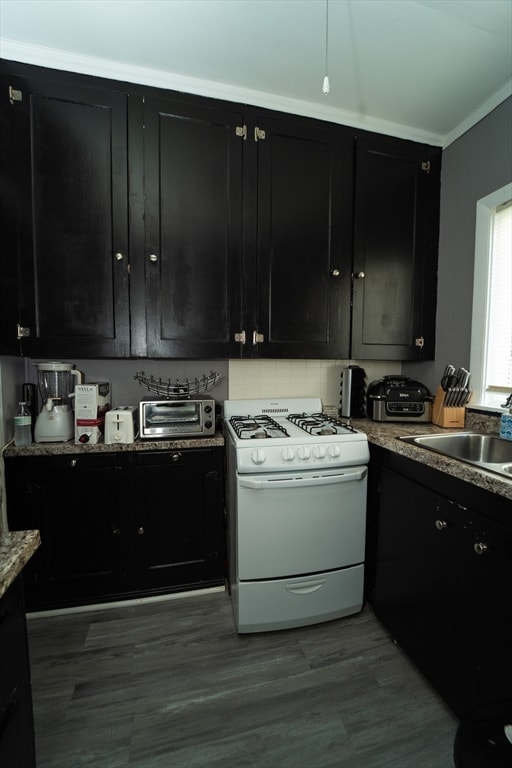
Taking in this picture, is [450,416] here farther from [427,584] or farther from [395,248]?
[395,248]

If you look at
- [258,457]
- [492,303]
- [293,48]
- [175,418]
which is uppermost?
[293,48]

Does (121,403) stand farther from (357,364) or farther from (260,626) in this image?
(357,364)

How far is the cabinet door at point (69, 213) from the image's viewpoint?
1595mm

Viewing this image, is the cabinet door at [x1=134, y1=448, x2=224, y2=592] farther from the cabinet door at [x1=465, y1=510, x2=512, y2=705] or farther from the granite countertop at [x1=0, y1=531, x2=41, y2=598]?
the cabinet door at [x1=465, y1=510, x2=512, y2=705]

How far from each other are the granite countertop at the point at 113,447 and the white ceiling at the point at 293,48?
181 centimetres

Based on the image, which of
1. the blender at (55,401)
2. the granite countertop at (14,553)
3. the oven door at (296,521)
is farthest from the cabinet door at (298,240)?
the granite countertop at (14,553)

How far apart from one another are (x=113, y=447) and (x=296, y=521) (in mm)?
970

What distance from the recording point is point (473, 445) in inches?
68.0

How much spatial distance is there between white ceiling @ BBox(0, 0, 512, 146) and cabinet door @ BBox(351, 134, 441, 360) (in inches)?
9.8

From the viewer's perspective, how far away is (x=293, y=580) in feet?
5.20

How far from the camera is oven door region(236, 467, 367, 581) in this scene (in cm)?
152

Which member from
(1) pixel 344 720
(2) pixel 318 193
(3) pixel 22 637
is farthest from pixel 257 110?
(1) pixel 344 720

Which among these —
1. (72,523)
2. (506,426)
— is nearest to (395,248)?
(506,426)

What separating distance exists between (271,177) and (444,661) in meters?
2.32
